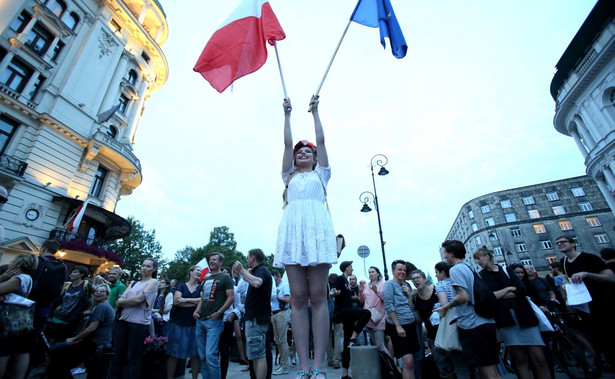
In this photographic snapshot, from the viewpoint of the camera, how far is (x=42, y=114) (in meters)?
15.8

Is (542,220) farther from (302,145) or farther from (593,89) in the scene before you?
(302,145)

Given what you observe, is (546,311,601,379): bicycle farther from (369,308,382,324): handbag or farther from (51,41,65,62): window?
(51,41,65,62): window

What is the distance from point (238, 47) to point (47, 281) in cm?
481

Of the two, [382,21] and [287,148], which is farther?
[382,21]

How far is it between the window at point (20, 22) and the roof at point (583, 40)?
1422 inches

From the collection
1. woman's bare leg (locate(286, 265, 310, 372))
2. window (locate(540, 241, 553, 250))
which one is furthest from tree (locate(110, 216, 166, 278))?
window (locate(540, 241, 553, 250))

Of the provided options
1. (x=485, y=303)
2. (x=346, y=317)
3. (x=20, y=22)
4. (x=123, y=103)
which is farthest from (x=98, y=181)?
(x=485, y=303)

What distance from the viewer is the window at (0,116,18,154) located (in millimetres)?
14594

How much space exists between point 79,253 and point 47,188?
13.2 ft

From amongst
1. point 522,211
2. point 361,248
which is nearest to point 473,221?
point 522,211

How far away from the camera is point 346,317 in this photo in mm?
5281

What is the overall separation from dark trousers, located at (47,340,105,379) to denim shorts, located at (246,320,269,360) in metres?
2.58

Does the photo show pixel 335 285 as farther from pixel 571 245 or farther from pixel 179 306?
pixel 571 245

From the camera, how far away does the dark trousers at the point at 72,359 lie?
4.08m
